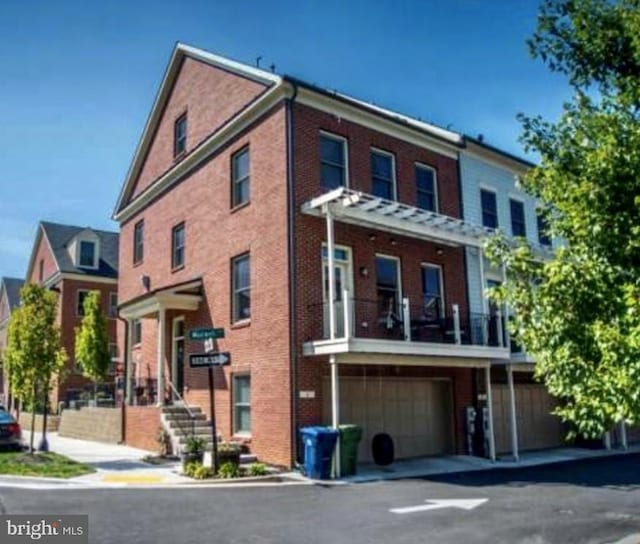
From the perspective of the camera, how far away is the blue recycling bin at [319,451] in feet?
44.5

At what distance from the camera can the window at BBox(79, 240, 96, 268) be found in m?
35.5

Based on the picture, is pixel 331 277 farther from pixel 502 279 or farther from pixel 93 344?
pixel 93 344

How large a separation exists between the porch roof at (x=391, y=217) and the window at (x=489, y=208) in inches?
91.1

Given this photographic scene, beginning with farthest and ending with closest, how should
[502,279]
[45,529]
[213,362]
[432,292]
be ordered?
1. [502,279]
2. [432,292]
3. [213,362]
4. [45,529]

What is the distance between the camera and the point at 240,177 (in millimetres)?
18250

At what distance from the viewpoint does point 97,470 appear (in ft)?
47.4

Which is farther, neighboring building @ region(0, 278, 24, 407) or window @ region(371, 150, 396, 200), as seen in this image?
neighboring building @ region(0, 278, 24, 407)

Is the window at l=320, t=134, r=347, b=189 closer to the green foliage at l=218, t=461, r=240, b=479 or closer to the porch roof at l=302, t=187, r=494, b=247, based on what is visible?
the porch roof at l=302, t=187, r=494, b=247

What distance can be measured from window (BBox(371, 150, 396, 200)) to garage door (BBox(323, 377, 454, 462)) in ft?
17.7

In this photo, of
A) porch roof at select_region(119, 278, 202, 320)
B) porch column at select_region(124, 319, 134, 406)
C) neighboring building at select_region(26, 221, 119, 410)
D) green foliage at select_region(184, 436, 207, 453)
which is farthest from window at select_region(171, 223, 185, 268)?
neighboring building at select_region(26, 221, 119, 410)

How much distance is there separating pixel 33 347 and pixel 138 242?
27.1ft

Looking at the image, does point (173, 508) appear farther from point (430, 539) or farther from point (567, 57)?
point (567, 57)

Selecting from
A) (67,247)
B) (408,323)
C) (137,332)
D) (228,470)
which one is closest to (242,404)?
(228,470)

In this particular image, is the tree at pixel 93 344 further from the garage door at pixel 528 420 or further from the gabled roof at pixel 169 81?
the garage door at pixel 528 420
